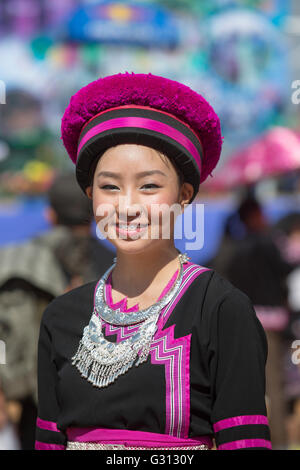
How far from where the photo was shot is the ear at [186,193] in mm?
1822

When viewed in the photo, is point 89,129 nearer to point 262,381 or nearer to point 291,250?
point 262,381

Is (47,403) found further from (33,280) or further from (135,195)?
(33,280)

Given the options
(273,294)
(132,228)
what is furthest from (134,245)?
(273,294)

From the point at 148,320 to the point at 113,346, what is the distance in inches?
4.3

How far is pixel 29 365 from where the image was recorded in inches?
132

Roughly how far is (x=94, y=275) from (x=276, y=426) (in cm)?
228

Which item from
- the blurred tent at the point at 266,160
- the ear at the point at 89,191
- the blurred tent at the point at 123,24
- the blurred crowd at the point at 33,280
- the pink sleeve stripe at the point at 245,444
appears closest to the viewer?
the pink sleeve stripe at the point at 245,444

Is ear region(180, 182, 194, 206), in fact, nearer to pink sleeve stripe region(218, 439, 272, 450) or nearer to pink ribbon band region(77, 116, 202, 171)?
pink ribbon band region(77, 116, 202, 171)

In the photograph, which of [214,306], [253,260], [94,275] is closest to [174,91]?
[214,306]

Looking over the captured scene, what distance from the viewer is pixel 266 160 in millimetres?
6391

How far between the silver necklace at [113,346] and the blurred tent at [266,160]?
4500 mm

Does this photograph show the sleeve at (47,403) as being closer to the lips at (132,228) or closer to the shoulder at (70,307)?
the shoulder at (70,307)

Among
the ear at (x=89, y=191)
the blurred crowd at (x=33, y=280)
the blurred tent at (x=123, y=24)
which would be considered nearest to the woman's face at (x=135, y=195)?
the ear at (x=89, y=191)

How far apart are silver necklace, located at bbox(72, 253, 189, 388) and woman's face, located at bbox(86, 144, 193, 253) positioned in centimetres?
16
